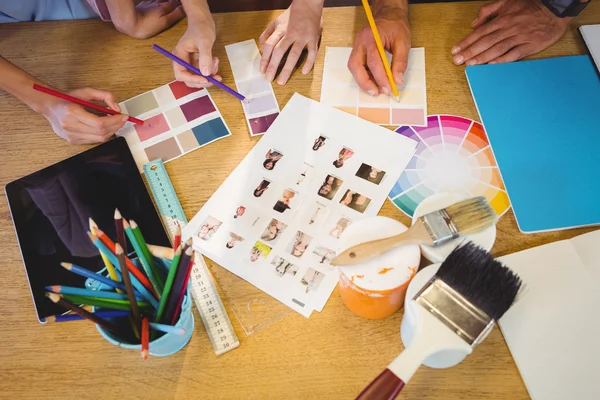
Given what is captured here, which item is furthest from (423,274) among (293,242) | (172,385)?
(172,385)

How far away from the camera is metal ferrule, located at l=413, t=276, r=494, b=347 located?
551 millimetres

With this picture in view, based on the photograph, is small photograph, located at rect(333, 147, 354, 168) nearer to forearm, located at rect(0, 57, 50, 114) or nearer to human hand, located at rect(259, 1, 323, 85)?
human hand, located at rect(259, 1, 323, 85)

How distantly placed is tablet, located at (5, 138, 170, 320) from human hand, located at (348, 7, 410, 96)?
1.53 ft

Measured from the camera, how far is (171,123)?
2.98 feet

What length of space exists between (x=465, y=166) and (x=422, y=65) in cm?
25

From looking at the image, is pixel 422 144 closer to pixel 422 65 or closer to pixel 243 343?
pixel 422 65

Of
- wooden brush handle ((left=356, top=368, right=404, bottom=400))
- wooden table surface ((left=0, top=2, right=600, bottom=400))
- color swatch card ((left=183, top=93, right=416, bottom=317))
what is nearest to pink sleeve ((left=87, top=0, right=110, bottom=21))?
wooden table surface ((left=0, top=2, right=600, bottom=400))

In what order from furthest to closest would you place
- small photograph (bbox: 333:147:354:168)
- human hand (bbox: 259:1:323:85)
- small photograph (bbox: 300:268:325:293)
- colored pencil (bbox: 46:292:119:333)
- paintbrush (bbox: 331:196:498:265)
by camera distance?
human hand (bbox: 259:1:323:85) < small photograph (bbox: 333:147:354:168) < small photograph (bbox: 300:268:325:293) < paintbrush (bbox: 331:196:498:265) < colored pencil (bbox: 46:292:119:333)

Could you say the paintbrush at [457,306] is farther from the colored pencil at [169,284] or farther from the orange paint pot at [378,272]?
the colored pencil at [169,284]

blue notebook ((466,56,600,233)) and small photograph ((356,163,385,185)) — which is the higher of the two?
blue notebook ((466,56,600,233))

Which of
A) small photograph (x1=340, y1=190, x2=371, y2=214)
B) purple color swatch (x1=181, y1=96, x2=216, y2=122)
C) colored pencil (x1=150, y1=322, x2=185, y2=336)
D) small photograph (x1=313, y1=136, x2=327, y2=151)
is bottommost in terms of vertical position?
small photograph (x1=340, y1=190, x2=371, y2=214)

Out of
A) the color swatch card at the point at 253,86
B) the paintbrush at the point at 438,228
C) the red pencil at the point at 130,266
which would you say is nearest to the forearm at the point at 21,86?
the color swatch card at the point at 253,86

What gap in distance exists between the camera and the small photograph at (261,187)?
820 millimetres

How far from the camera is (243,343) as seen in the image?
701 mm
